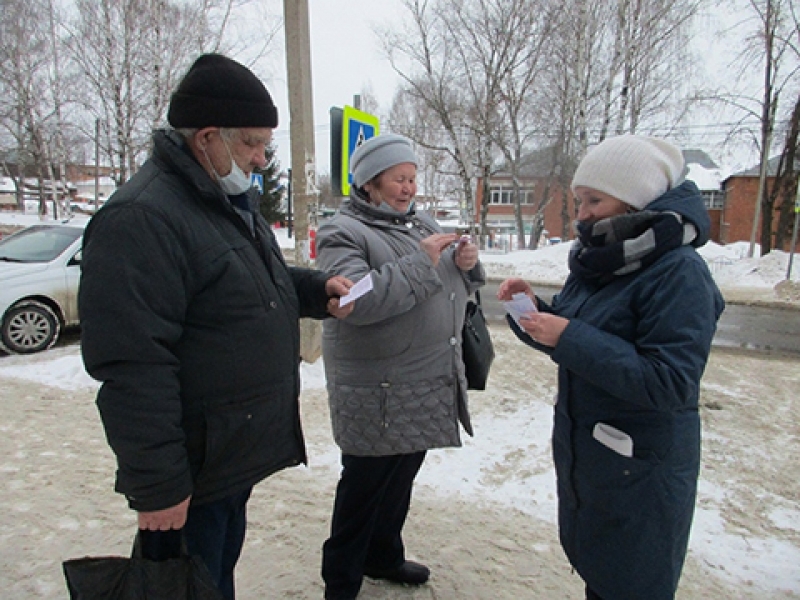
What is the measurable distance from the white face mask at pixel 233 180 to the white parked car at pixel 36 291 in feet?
19.8

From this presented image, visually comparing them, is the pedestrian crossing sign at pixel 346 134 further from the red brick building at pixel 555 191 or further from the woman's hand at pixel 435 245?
the red brick building at pixel 555 191

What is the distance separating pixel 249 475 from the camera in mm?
1635

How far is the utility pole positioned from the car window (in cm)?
395

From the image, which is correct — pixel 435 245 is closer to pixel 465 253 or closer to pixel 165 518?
pixel 465 253

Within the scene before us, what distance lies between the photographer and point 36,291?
679 centimetres

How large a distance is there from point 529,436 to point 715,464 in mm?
1264

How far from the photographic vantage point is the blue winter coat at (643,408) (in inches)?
58.4

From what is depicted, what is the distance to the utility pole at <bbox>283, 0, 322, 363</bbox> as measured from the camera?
199 inches

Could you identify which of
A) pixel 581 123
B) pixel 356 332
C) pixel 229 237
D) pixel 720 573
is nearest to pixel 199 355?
pixel 229 237

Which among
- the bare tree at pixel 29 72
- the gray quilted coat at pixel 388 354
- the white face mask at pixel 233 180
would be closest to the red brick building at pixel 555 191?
the bare tree at pixel 29 72

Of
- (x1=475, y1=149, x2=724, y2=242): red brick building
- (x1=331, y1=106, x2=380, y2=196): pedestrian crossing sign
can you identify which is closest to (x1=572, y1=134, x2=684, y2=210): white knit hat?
(x1=331, y1=106, x2=380, y2=196): pedestrian crossing sign

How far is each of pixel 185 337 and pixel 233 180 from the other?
1.63ft

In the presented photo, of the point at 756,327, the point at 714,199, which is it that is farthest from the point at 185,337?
the point at 714,199

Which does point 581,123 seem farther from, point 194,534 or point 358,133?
point 194,534
